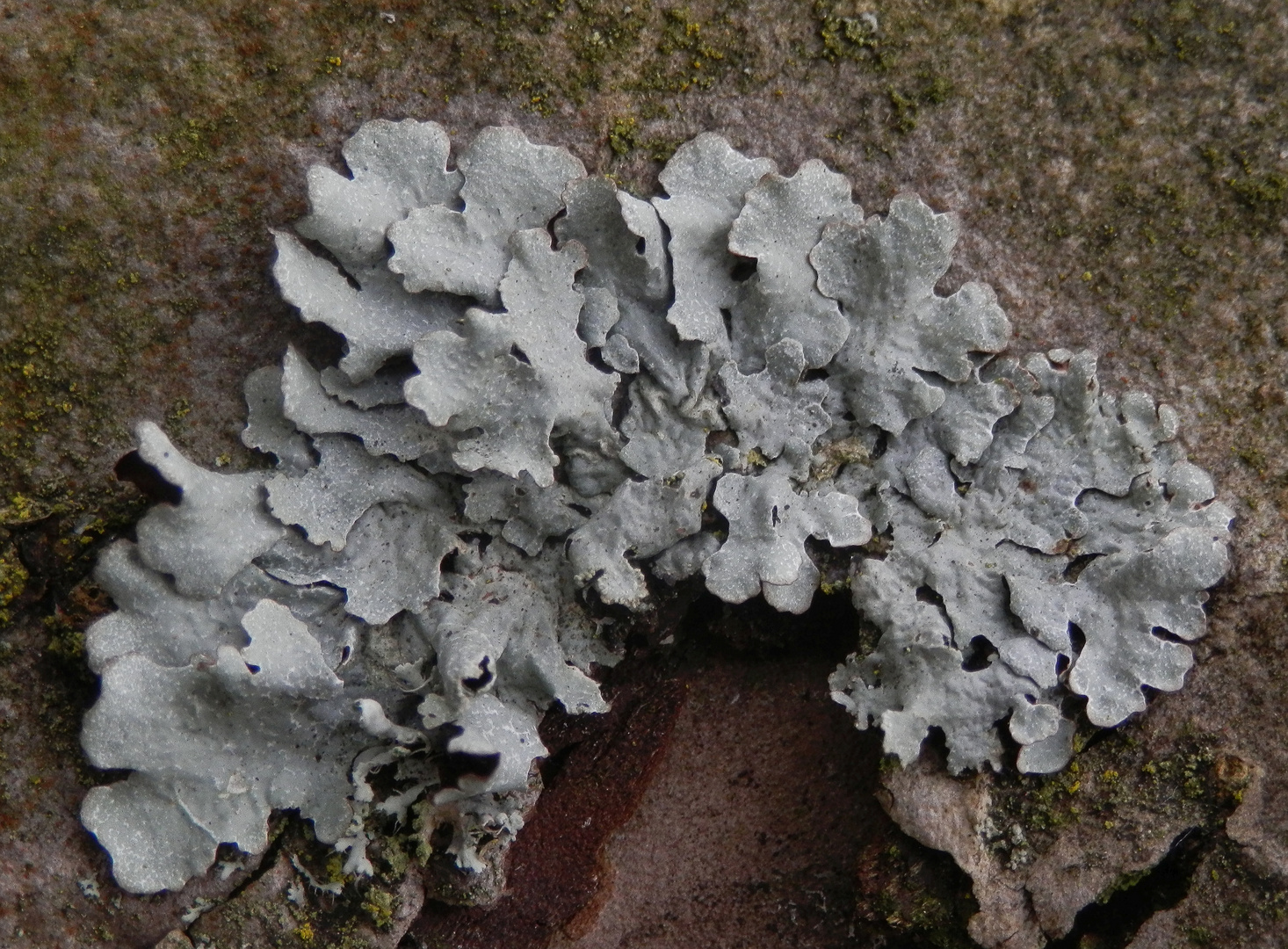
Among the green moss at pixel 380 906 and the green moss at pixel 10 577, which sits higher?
the green moss at pixel 10 577

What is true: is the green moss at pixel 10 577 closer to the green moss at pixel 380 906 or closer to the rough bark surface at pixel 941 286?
the rough bark surface at pixel 941 286

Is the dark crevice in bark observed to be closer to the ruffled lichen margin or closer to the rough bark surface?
the rough bark surface

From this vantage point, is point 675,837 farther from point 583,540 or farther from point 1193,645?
point 1193,645

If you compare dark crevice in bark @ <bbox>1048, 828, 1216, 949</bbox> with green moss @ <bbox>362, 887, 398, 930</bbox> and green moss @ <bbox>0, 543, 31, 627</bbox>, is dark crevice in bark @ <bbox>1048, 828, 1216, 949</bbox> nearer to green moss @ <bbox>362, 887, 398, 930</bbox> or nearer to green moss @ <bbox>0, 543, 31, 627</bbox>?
green moss @ <bbox>362, 887, 398, 930</bbox>

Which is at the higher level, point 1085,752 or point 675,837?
point 1085,752

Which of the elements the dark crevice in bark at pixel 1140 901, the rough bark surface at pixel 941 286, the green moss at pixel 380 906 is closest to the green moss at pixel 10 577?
the rough bark surface at pixel 941 286

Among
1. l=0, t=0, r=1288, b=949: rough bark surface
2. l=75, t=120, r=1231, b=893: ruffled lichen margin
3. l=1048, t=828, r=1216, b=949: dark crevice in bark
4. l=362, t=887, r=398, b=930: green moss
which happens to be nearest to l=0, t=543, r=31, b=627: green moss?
l=0, t=0, r=1288, b=949: rough bark surface

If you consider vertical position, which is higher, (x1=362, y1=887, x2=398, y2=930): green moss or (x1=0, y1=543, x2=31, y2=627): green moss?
(x1=0, y1=543, x2=31, y2=627): green moss

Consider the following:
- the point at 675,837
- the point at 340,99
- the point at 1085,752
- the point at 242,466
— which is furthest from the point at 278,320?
the point at 1085,752

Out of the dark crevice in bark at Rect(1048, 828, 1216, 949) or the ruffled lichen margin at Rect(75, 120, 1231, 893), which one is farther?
the dark crevice in bark at Rect(1048, 828, 1216, 949)
